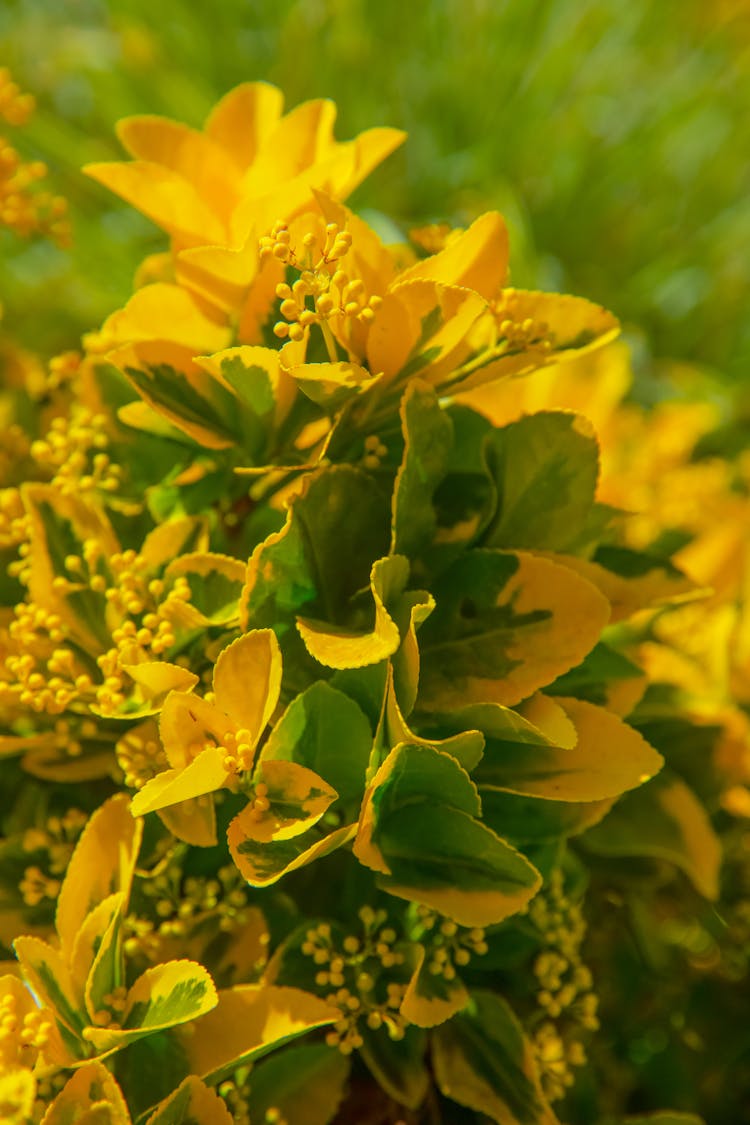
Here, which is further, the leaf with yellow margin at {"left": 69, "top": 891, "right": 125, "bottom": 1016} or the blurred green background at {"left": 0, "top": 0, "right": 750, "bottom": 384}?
the blurred green background at {"left": 0, "top": 0, "right": 750, "bottom": 384}

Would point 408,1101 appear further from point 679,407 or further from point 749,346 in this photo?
point 749,346

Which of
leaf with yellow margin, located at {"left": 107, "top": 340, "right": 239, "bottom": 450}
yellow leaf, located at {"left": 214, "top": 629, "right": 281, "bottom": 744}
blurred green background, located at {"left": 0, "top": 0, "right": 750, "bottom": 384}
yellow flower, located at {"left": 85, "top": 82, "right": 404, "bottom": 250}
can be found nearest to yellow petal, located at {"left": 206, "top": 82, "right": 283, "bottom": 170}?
yellow flower, located at {"left": 85, "top": 82, "right": 404, "bottom": 250}

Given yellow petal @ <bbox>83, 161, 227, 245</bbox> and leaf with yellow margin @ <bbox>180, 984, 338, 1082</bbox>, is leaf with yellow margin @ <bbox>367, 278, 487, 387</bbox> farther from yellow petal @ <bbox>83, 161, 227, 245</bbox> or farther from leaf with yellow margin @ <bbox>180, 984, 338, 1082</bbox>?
leaf with yellow margin @ <bbox>180, 984, 338, 1082</bbox>

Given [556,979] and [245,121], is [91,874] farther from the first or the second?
[245,121]

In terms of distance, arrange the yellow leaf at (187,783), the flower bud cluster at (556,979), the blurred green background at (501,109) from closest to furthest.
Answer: the yellow leaf at (187,783)
the flower bud cluster at (556,979)
the blurred green background at (501,109)

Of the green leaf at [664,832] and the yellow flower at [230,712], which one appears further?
the green leaf at [664,832]

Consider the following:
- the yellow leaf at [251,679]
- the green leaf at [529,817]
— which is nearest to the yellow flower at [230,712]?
the yellow leaf at [251,679]

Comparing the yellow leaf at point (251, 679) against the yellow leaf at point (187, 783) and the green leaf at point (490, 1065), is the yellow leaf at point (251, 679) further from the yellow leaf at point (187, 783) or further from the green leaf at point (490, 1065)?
the green leaf at point (490, 1065)

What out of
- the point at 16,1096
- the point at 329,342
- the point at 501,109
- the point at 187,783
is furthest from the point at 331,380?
the point at 501,109
